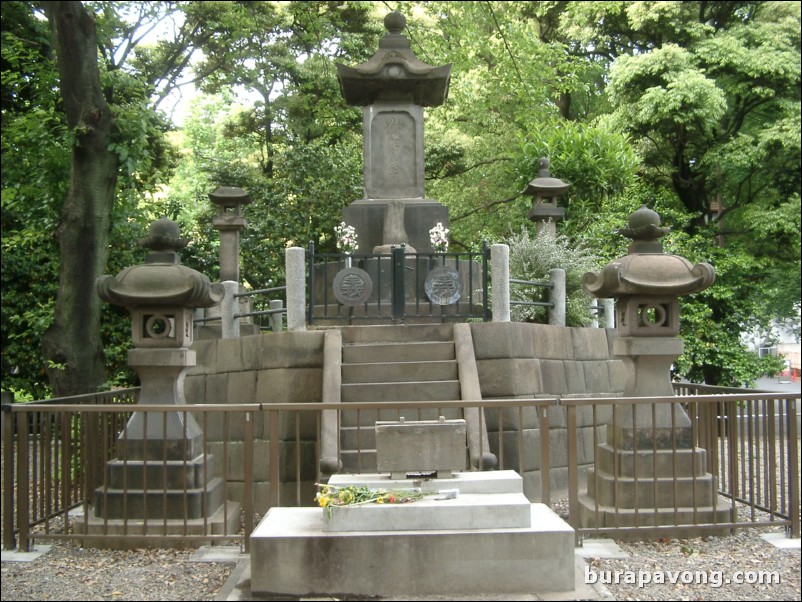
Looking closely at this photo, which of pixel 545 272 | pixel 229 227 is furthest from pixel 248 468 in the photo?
pixel 229 227

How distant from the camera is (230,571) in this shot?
6.41 metres

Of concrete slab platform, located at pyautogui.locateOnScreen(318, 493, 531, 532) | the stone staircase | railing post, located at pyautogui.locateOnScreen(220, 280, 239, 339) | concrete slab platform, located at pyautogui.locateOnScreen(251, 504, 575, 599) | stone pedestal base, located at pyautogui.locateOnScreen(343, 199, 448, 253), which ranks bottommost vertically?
concrete slab platform, located at pyautogui.locateOnScreen(251, 504, 575, 599)

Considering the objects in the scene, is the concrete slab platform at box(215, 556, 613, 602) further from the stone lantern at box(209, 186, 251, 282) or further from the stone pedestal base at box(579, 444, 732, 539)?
the stone lantern at box(209, 186, 251, 282)

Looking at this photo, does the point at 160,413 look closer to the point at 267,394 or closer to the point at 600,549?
the point at 267,394

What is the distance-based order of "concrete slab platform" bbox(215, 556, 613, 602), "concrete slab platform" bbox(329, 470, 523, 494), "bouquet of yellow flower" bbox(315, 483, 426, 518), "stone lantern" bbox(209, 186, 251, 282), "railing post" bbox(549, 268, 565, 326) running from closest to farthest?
"concrete slab platform" bbox(215, 556, 613, 602) → "bouquet of yellow flower" bbox(315, 483, 426, 518) → "concrete slab platform" bbox(329, 470, 523, 494) → "railing post" bbox(549, 268, 565, 326) → "stone lantern" bbox(209, 186, 251, 282)

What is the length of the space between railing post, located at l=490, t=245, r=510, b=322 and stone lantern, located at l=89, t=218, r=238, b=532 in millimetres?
3727

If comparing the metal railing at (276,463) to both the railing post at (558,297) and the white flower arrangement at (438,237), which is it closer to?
the railing post at (558,297)

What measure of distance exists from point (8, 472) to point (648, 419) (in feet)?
19.8

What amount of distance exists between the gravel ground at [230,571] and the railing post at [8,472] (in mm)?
394

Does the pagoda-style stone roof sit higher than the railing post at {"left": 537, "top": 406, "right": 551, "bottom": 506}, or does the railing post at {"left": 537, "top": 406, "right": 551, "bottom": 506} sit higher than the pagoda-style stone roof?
the pagoda-style stone roof

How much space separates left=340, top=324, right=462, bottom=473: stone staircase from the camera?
875 centimetres

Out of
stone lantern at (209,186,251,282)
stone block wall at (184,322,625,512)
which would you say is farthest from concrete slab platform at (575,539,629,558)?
stone lantern at (209,186,251,282)

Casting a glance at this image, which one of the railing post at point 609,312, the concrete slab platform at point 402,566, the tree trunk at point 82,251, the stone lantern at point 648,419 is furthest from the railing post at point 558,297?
the tree trunk at point 82,251

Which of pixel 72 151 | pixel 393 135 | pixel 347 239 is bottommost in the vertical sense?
pixel 347 239
